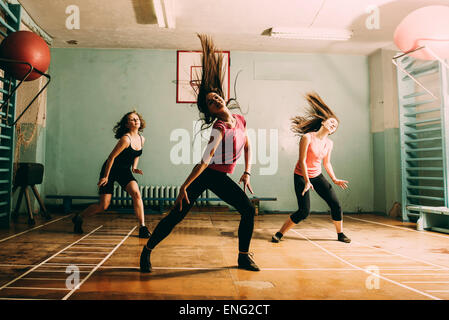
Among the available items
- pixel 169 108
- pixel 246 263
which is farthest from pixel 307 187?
pixel 169 108

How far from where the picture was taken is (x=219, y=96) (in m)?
2.36

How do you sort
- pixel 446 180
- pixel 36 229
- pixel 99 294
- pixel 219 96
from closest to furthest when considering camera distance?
pixel 99 294
pixel 219 96
pixel 36 229
pixel 446 180

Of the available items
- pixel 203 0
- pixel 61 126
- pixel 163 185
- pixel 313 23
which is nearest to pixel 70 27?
pixel 61 126

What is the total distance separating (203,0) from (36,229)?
14.1 ft

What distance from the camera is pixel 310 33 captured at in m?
5.53

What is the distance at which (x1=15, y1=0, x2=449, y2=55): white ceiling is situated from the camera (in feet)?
15.6

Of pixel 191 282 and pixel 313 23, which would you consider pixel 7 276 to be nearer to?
pixel 191 282

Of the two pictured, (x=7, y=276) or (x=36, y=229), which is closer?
(x=7, y=276)

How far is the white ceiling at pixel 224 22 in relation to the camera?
474 cm

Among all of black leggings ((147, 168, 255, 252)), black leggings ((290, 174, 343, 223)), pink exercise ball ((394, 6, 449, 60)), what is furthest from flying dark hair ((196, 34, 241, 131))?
pink exercise ball ((394, 6, 449, 60))

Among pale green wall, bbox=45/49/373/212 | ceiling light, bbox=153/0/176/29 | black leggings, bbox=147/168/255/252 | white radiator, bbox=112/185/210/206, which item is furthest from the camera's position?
pale green wall, bbox=45/49/373/212

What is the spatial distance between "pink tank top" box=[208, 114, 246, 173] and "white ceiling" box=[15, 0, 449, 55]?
335 centimetres

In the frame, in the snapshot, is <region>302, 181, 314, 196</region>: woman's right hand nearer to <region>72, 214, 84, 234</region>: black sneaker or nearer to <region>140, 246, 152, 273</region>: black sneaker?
<region>140, 246, 152, 273</region>: black sneaker

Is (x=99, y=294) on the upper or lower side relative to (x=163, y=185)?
lower
